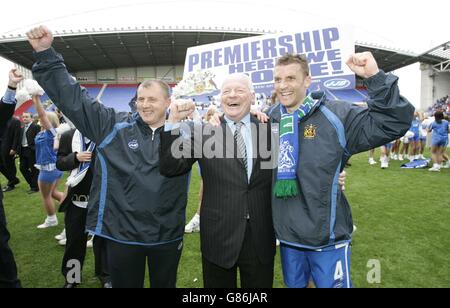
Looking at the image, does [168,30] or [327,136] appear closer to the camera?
[327,136]

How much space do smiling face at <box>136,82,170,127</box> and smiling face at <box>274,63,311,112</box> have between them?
2.76ft

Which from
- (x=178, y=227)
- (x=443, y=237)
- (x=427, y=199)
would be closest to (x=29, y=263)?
(x=178, y=227)

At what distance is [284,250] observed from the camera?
6.97 feet

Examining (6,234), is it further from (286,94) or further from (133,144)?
(286,94)

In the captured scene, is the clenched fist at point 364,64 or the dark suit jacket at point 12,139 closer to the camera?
the clenched fist at point 364,64

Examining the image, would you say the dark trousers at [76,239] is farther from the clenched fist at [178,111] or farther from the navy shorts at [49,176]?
the navy shorts at [49,176]

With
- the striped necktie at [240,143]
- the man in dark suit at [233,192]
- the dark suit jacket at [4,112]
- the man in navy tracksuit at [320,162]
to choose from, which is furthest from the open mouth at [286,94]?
the dark suit jacket at [4,112]

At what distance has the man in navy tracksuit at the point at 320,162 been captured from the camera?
6.22ft

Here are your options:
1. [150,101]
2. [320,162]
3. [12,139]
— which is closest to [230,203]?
[320,162]

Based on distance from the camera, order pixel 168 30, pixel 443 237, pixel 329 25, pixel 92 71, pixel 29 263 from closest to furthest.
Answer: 1. pixel 29 263
2. pixel 443 237
3. pixel 329 25
4. pixel 168 30
5. pixel 92 71

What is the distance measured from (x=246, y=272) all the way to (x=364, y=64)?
1557 millimetres

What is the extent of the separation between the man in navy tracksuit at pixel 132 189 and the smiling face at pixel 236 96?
1.59ft

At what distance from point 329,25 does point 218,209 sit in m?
10.9

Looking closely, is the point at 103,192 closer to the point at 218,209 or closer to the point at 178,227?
the point at 178,227
